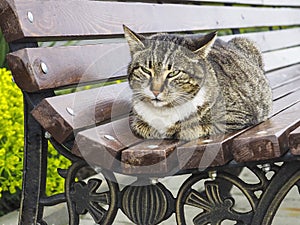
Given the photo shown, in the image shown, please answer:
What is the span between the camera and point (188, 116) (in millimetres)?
2068

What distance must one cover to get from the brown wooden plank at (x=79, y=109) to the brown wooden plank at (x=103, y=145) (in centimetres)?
6

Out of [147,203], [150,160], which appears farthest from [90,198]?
[150,160]

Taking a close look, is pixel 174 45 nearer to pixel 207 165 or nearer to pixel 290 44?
pixel 207 165

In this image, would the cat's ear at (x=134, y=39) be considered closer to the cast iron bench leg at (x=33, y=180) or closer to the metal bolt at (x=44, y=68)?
the metal bolt at (x=44, y=68)

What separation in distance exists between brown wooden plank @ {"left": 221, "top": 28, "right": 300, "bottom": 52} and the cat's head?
1424 millimetres

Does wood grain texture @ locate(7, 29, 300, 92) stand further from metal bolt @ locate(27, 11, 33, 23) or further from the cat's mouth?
the cat's mouth

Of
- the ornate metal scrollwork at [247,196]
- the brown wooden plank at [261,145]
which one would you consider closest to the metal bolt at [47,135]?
the ornate metal scrollwork at [247,196]

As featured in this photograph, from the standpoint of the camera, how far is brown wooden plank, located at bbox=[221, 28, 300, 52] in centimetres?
384

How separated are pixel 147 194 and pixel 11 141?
1.24 meters

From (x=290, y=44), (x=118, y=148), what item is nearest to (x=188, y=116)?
(x=118, y=148)

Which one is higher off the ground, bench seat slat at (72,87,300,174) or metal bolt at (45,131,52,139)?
metal bolt at (45,131,52,139)

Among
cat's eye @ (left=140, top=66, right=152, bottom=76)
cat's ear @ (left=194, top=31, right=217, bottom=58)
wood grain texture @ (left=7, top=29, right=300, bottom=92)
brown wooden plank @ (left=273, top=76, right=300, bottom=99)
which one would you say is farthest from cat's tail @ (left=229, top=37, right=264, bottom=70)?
cat's eye @ (left=140, top=66, right=152, bottom=76)

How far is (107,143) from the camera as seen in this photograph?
6.46 ft

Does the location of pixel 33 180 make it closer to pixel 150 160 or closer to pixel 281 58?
pixel 150 160
